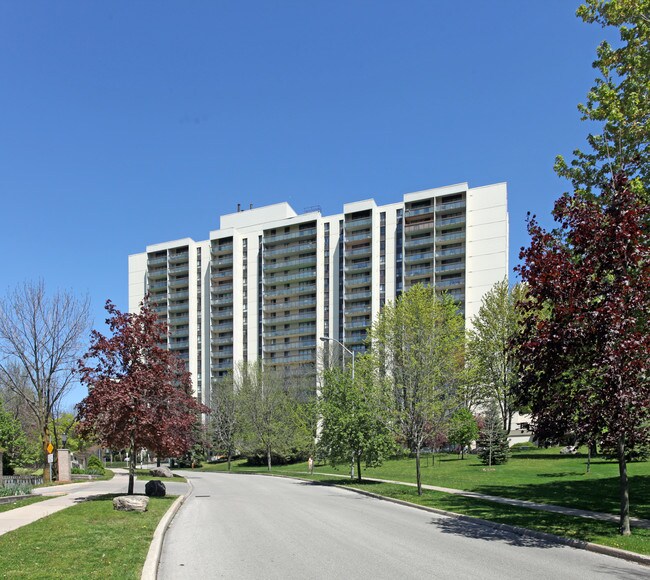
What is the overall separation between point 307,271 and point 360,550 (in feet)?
251

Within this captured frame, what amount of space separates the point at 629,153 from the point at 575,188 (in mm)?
1734

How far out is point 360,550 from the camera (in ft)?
34.1

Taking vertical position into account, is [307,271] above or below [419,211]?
below

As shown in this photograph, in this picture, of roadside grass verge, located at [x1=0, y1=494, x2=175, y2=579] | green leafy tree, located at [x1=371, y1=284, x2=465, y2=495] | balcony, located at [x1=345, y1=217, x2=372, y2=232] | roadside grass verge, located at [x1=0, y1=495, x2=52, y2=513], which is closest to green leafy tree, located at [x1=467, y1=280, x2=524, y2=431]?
green leafy tree, located at [x1=371, y1=284, x2=465, y2=495]

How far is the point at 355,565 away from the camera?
9.12m

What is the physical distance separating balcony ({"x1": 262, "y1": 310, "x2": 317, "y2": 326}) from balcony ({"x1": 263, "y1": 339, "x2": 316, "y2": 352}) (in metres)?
3.25

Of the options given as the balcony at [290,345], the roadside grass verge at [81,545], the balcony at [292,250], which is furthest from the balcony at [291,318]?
the roadside grass verge at [81,545]

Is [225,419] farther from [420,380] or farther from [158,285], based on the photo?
[158,285]

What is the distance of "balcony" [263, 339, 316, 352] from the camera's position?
275ft

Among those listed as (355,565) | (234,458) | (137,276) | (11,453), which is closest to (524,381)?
(355,565)

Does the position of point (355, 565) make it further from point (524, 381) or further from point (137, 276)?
point (137, 276)

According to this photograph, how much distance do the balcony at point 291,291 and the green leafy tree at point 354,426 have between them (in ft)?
188

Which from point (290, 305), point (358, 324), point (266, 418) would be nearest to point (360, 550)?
point (266, 418)

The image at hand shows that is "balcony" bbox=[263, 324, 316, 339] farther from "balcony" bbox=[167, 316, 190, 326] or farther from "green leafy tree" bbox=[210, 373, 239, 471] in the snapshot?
"green leafy tree" bbox=[210, 373, 239, 471]
